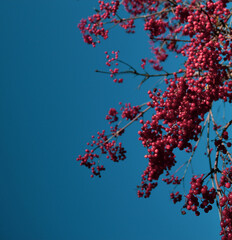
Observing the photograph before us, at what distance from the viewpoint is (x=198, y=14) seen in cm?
404

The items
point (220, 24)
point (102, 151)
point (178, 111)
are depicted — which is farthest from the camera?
point (102, 151)

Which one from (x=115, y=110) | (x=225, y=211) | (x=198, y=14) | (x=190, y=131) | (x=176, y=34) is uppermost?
(x=176, y=34)

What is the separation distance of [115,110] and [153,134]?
269 cm

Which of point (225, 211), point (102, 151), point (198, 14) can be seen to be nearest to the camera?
point (225, 211)

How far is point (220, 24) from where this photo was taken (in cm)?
435

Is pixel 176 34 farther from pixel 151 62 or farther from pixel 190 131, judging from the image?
pixel 190 131

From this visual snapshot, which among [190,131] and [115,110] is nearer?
[190,131]

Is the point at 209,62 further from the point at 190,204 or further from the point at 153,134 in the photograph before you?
the point at 190,204

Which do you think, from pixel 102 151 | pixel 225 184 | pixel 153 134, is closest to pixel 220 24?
pixel 153 134

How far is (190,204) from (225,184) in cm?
66

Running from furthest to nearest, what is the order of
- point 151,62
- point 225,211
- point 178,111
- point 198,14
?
point 151,62
point 198,14
point 178,111
point 225,211

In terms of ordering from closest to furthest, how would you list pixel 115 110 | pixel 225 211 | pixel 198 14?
1. pixel 225 211
2. pixel 198 14
3. pixel 115 110

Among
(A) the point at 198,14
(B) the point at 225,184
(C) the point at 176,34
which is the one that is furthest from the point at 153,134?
(C) the point at 176,34

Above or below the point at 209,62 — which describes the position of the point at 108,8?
above
